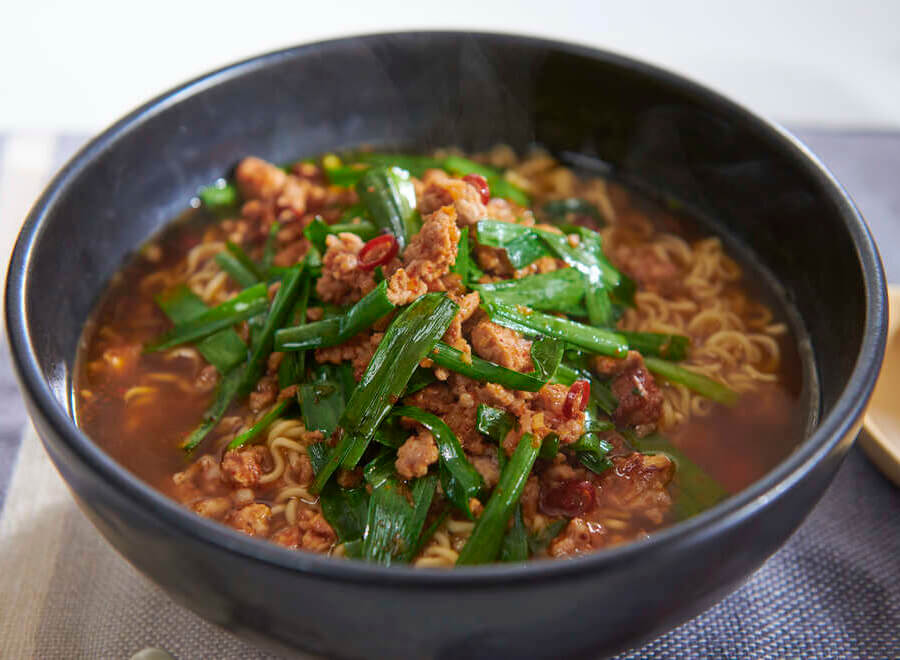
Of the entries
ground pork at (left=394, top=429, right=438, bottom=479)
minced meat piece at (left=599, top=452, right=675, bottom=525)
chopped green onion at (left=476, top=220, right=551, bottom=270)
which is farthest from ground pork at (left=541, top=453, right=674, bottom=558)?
chopped green onion at (left=476, top=220, right=551, bottom=270)

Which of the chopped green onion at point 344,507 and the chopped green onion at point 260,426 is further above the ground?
the chopped green onion at point 260,426

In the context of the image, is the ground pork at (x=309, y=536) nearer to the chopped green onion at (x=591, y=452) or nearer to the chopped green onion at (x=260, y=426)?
the chopped green onion at (x=260, y=426)

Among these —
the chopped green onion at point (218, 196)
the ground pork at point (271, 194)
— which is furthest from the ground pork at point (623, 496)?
the chopped green onion at point (218, 196)

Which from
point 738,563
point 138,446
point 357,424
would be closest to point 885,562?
point 738,563

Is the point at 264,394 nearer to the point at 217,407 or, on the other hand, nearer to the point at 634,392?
the point at 217,407

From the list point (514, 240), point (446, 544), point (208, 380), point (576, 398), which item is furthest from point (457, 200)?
point (446, 544)

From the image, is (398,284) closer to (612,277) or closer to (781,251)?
(612,277)

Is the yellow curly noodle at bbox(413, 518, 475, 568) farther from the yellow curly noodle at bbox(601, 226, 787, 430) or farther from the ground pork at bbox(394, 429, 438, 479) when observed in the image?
the yellow curly noodle at bbox(601, 226, 787, 430)
